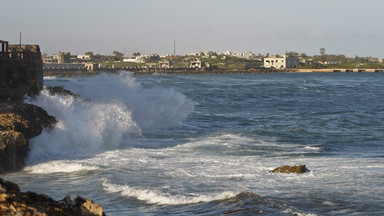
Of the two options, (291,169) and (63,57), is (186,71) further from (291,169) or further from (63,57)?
(291,169)

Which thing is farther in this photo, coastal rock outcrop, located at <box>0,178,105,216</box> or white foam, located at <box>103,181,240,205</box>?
white foam, located at <box>103,181,240,205</box>

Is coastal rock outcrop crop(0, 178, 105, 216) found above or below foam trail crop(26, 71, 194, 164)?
above

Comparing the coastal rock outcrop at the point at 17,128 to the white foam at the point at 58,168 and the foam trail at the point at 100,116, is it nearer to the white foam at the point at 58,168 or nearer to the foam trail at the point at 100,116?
the foam trail at the point at 100,116

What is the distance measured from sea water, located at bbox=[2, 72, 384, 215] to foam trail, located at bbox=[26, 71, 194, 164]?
0.20ft

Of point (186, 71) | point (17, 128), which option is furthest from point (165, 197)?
point (186, 71)

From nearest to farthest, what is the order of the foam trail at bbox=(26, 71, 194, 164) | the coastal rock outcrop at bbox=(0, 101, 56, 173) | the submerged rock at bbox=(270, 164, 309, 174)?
the submerged rock at bbox=(270, 164, 309, 174), the coastal rock outcrop at bbox=(0, 101, 56, 173), the foam trail at bbox=(26, 71, 194, 164)

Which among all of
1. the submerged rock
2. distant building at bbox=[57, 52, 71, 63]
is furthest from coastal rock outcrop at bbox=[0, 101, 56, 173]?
distant building at bbox=[57, 52, 71, 63]

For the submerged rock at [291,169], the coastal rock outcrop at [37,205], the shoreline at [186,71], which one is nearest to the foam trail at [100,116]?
the submerged rock at [291,169]

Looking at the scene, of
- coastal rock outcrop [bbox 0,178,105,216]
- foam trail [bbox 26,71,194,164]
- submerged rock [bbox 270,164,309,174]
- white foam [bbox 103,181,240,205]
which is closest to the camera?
coastal rock outcrop [bbox 0,178,105,216]

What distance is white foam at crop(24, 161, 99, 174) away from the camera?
56.0 ft

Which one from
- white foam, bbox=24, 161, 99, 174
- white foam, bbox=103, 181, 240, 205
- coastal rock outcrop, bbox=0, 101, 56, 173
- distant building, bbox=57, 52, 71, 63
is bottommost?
white foam, bbox=24, 161, 99, 174

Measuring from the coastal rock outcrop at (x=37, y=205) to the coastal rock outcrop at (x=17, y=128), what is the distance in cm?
1086

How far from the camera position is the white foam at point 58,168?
17062 mm

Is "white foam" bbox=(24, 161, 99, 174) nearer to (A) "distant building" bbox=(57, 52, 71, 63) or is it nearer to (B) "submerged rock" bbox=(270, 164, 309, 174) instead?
(B) "submerged rock" bbox=(270, 164, 309, 174)
